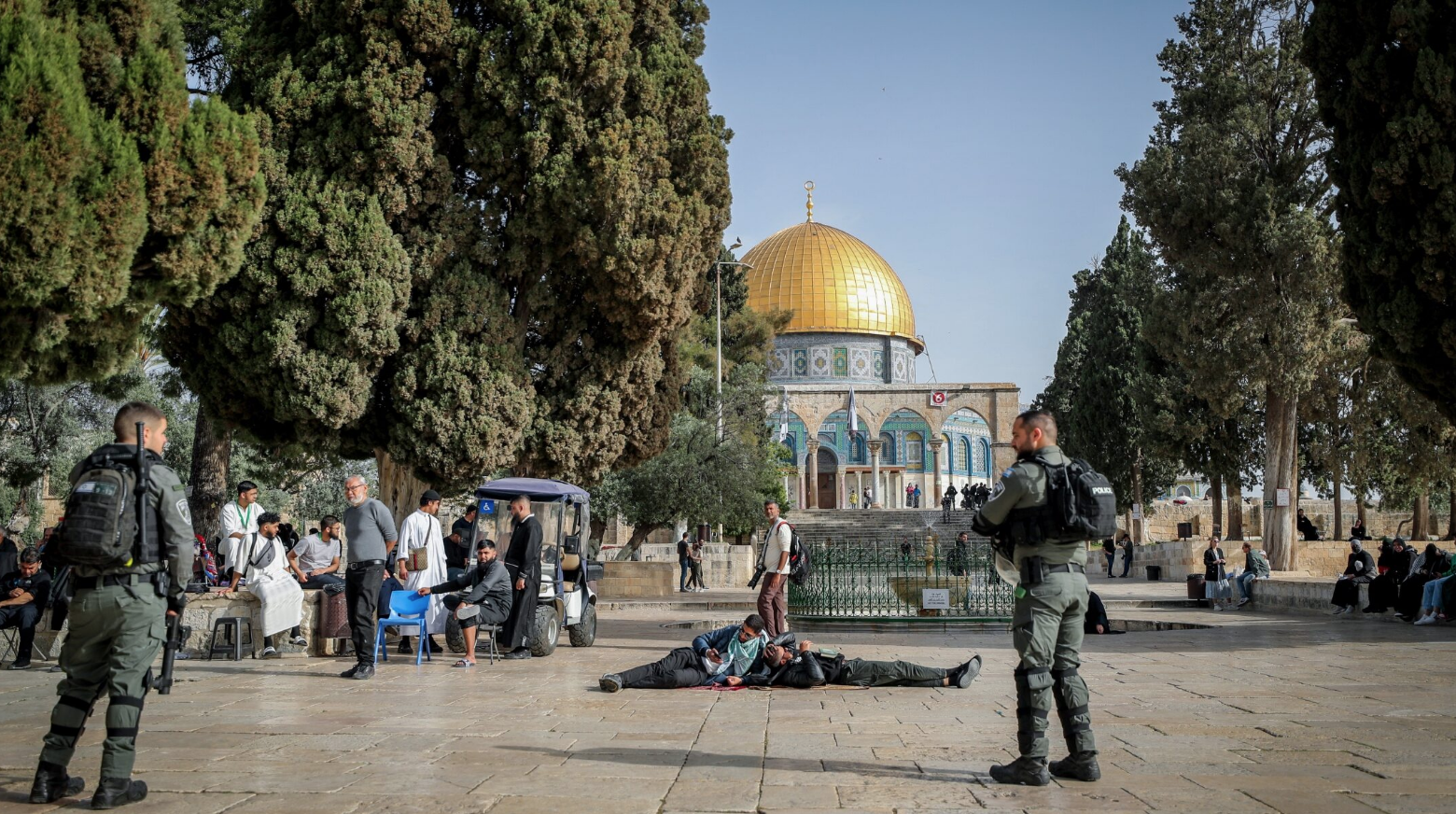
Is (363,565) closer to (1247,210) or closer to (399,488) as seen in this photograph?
(399,488)

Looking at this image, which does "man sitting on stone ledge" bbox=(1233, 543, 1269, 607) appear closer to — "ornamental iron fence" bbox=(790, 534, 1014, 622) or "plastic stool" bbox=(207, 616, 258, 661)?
"ornamental iron fence" bbox=(790, 534, 1014, 622)

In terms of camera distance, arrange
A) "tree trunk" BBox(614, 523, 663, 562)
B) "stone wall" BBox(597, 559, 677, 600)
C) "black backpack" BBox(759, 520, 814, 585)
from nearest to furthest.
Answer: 1. "black backpack" BBox(759, 520, 814, 585)
2. "stone wall" BBox(597, 559, 677, 600)
3. "tree trunk" BBox(614, 523, 663, 562)

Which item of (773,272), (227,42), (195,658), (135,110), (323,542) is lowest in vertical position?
(195,658)

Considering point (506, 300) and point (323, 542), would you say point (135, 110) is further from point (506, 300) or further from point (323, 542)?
point (506, 300)

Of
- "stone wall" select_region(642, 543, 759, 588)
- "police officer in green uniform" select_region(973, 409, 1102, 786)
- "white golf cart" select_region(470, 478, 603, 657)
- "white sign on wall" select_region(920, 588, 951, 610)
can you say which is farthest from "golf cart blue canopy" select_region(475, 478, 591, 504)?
"stone wall" select_region(642, 543, 759, 588)

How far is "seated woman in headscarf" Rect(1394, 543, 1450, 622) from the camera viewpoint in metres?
13.1

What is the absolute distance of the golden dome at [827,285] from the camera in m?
51.3

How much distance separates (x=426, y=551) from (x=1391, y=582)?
11.4 metres

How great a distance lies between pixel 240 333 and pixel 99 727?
6.61 metres

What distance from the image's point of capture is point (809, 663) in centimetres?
748

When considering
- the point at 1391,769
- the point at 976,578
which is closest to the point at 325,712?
the point at 1391,769

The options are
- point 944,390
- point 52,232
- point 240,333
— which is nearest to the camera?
point 52,232

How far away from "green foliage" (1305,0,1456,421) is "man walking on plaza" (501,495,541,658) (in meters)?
8.45

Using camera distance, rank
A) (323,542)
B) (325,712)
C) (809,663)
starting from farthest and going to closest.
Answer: (323,542) < (809,663) < (325,712)
